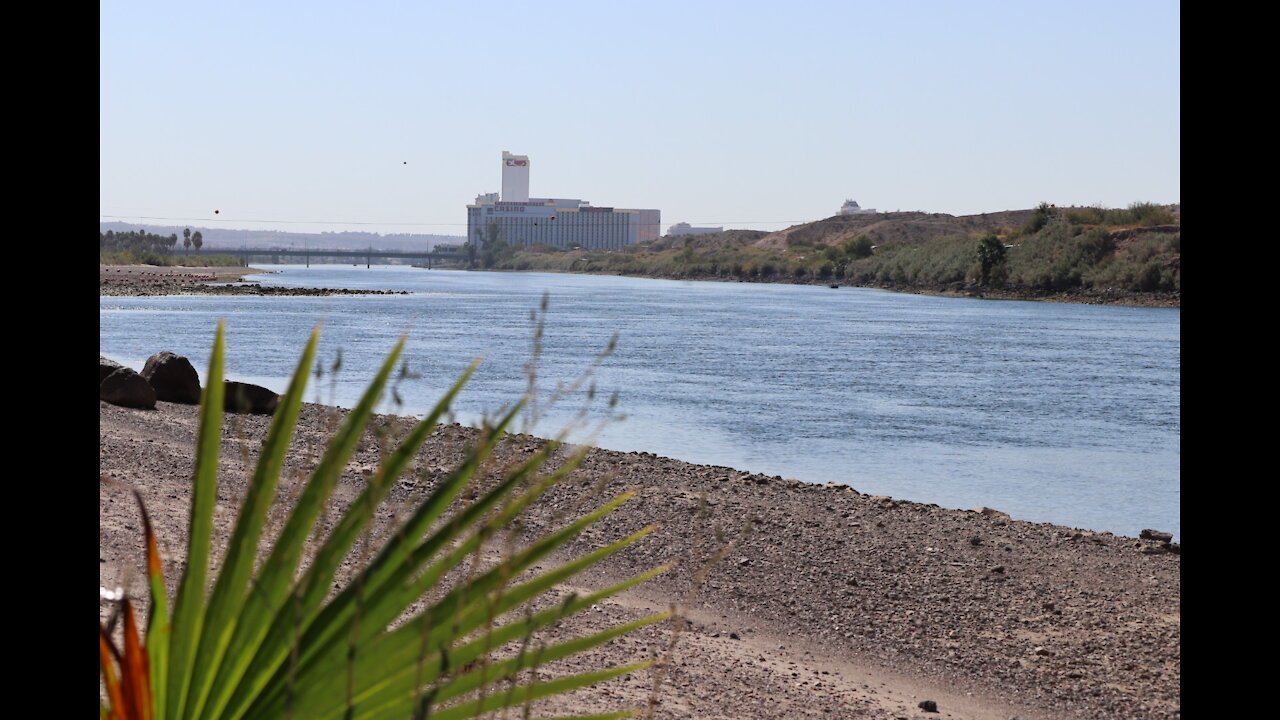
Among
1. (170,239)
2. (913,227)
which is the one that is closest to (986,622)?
(913,227)

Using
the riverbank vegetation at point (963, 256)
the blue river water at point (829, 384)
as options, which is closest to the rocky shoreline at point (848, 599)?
the blue river water at point (829, 384)

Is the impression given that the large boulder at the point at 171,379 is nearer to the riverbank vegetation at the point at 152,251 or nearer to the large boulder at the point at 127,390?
the large boulder at the point at 127,390

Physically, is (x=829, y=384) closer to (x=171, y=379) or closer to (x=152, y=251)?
(x=171, y=379)

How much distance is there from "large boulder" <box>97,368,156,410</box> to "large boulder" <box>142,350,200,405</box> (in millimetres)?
→ 1217

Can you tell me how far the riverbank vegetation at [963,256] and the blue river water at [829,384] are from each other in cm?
569

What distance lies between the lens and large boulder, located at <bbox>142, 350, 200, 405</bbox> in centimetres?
1505

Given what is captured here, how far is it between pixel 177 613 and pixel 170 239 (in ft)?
507

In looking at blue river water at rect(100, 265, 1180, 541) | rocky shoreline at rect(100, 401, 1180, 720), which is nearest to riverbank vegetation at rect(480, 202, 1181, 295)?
blue river water at rect(100, 265, 1180, 541)

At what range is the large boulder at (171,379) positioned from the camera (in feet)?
49.4

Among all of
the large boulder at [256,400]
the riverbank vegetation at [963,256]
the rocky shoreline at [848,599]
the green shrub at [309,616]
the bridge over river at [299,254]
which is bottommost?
the rocky shoreline at [848,599]

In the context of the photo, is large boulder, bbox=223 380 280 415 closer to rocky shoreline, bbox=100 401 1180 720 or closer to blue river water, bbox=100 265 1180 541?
blue river water, bbox=100 265 1180 541

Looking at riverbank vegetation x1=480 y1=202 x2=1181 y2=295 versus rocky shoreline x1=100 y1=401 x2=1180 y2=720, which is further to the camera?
riverbank vegetation x1=480 y1=202 x2=1181 y2=295
